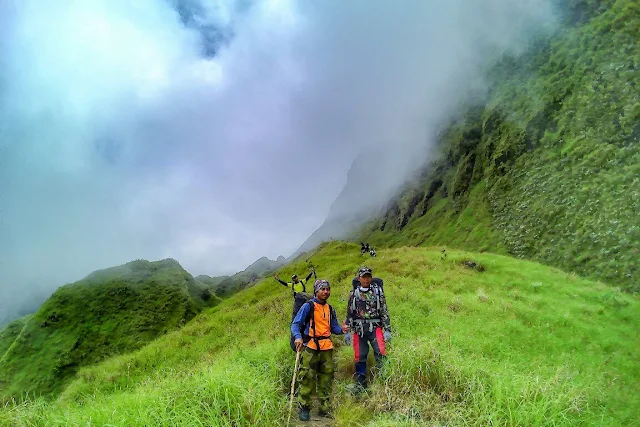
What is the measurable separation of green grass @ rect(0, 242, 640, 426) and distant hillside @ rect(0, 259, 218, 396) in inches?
1700

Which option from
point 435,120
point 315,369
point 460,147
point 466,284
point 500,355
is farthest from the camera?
point 435,120

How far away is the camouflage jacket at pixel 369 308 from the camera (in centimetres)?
1186

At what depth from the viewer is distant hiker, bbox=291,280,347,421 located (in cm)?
1007

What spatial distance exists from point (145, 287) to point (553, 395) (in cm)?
9325

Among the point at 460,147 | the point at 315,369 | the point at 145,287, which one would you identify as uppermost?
Result: the point at 460,147

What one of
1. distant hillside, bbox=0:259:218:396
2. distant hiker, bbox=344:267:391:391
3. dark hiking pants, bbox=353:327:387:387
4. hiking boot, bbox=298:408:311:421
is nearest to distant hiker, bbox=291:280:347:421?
hiking boot, bbox=298:408:311:421

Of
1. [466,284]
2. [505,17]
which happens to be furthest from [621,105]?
[505,17]

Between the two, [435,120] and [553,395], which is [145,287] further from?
[435,120]

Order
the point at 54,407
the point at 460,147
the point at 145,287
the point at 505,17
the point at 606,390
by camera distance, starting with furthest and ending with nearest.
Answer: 1. the point at 505,17
2. the point at 460,147
3. the point at 145,287
4. the point at 606,390
5. the point at 54,407

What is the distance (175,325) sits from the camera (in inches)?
3169

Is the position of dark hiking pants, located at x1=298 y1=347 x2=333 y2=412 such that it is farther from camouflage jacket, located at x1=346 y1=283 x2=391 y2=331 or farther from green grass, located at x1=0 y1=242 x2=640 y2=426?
camouflage jacket, located at x1=346 y1=283 x2=391 y2=331

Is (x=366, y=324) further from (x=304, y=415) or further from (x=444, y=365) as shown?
(x=304, y=415)

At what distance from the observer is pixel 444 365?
10.4m

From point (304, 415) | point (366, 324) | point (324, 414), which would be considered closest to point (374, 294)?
point (366, 324)
